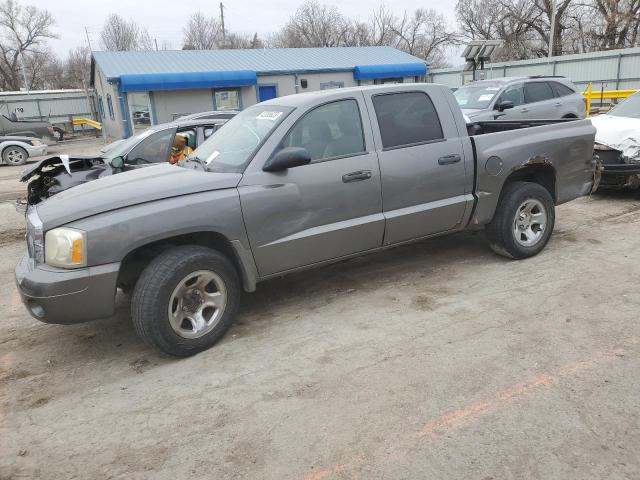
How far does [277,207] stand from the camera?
4.09 metres

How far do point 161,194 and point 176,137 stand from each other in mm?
4329

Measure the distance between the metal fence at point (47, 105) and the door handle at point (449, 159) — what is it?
1331 inches

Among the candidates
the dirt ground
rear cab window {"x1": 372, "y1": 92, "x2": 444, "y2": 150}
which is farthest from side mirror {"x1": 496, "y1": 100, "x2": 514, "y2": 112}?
rear cab window {"x1": 372, "y1": 92, "x2": 444, "y2": 150}

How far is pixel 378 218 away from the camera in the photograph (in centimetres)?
458

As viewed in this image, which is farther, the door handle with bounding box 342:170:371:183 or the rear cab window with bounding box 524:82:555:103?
the rear cab window with bounding box 524:82:555:103

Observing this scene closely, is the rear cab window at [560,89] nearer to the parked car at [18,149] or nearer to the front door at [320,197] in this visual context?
the front door at [320,197]

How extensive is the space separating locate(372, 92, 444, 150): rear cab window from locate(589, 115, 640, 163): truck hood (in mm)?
3980

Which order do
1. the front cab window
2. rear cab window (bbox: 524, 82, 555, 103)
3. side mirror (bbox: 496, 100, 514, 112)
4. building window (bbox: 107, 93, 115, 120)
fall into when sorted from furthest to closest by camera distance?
building window (bbox: 107, 93, 115, 120), rear cab window (bbox: 524, 82, 555, 103), side mirror (bbox: 496, 100, 514, 112), the front cab window

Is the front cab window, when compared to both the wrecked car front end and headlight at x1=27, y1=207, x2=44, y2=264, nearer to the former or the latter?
headlight at x1=27, y1=207, x2=44, y2=264

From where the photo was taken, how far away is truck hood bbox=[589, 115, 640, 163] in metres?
7.64

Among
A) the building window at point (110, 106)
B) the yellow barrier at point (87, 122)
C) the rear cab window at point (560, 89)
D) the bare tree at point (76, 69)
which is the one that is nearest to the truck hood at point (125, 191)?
the rear cab window at point (560, 89)

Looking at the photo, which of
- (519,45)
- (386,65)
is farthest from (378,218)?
(519,45)

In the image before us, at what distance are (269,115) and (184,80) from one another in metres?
20.5

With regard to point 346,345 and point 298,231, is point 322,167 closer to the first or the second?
point 298,231
